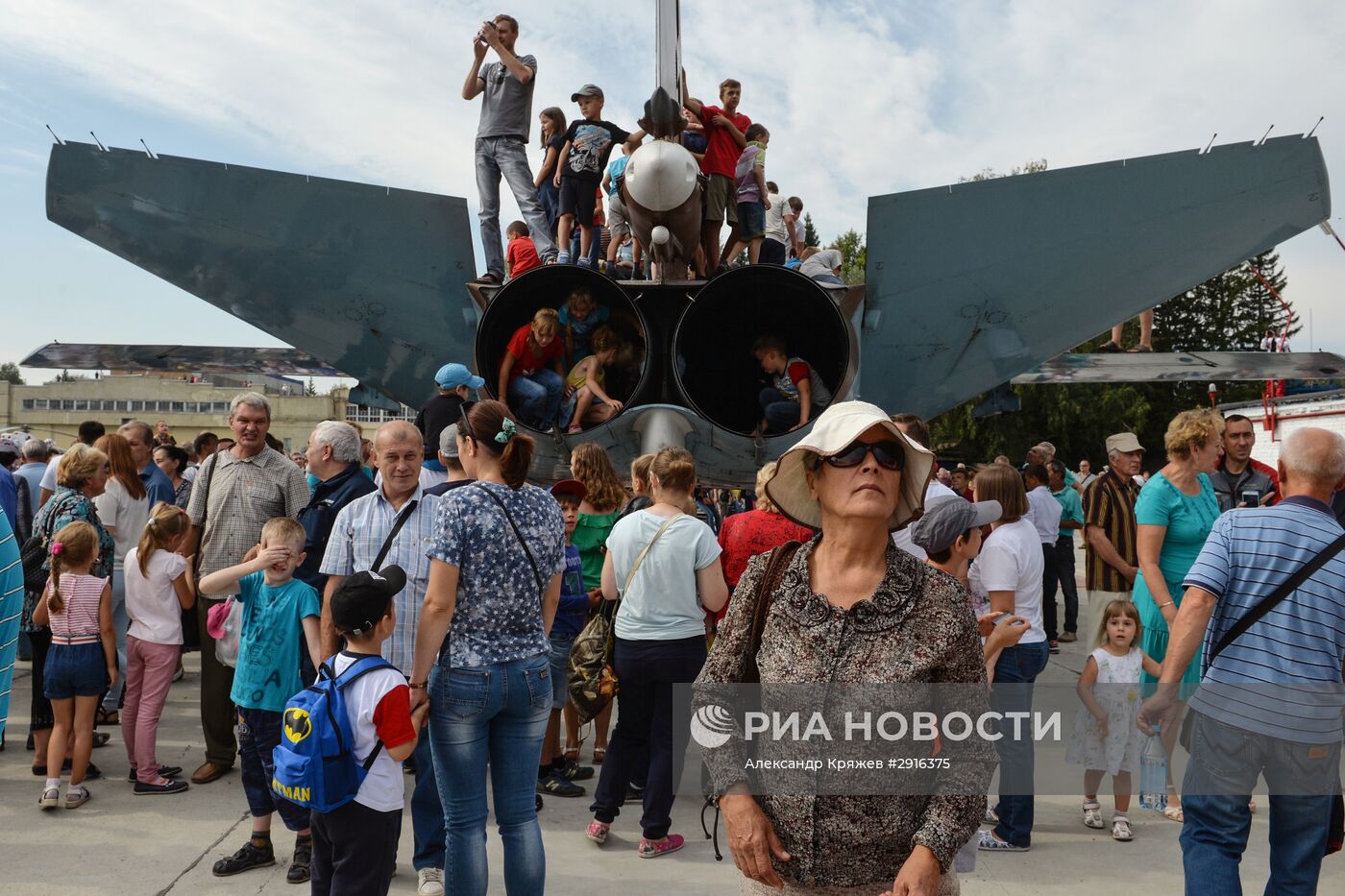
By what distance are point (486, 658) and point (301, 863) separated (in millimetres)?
1544

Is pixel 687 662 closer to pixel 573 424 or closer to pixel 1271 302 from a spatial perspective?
pixel 573 424

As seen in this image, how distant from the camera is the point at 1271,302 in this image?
4584 centimetres

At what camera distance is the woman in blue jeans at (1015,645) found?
4238mm

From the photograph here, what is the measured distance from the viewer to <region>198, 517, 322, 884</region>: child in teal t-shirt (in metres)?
3.80

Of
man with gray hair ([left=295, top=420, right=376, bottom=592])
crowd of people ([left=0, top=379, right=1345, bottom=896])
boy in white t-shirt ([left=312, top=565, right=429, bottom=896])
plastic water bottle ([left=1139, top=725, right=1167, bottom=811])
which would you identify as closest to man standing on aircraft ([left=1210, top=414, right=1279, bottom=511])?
crowd of people ([left=0, top=379, right=1345, bottom=896])

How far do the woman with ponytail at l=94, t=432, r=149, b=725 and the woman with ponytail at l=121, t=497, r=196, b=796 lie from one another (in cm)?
98

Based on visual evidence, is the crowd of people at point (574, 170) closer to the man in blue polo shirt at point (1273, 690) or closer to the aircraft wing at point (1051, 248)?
the aircraft wing at point (1051, 248)

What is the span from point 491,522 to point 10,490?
5525mm

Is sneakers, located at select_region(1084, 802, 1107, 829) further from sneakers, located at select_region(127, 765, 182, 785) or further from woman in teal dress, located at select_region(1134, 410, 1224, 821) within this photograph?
sneakers, located at select_region(127, 765, 182, 785)

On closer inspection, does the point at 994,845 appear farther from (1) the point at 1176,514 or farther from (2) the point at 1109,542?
(2) the point at 1109,542

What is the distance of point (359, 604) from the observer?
9.18ft

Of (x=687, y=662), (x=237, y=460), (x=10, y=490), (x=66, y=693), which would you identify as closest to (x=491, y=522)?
(x=687, y=662)

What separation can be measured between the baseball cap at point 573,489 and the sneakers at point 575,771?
4.86 ft

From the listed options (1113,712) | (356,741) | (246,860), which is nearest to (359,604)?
(356,741)
